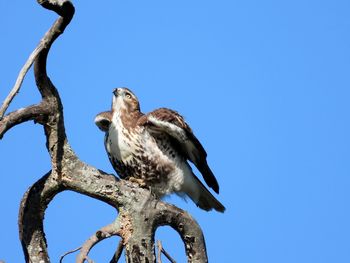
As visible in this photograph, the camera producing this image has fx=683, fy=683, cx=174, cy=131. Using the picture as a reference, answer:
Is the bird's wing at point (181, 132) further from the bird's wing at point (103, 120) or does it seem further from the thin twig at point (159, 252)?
the thin twig at point (159, 252)

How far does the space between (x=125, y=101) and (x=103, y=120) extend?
0.31m

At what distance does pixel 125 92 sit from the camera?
7.41 m

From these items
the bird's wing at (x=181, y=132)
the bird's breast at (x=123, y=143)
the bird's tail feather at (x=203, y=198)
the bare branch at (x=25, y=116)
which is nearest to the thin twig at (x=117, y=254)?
the bare branch at (x=25, y=116)

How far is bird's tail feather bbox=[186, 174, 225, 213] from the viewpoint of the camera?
23.8ft

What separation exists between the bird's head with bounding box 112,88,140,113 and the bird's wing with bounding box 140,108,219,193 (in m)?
0.31

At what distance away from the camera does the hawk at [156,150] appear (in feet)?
22.4

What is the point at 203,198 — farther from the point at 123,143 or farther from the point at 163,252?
the point at 163,252

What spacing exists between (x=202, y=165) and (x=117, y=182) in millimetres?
1808

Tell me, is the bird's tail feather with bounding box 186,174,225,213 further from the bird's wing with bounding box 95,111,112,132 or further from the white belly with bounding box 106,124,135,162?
the bird's wing with bounding box 95,111,112,132

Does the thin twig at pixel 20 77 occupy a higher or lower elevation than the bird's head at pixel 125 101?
lower

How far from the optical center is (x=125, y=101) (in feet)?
23.9

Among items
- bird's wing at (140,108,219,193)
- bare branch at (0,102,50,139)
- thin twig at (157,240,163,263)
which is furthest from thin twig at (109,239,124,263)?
bird's wing at (140,108,219,193)

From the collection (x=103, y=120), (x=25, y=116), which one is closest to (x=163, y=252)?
(x=25, y=116)

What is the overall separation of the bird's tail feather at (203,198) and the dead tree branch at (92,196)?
1.78 meters
